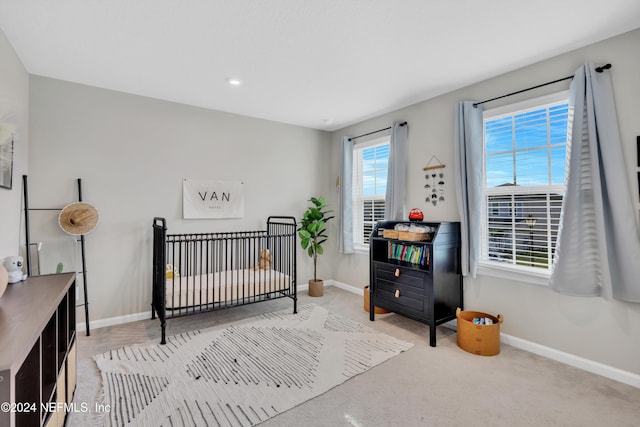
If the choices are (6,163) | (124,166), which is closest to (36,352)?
(6,163)

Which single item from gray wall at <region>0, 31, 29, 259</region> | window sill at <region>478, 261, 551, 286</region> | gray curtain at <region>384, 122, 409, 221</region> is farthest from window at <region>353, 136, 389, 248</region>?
gray wall at <region>0, 31, 29, 259</region>

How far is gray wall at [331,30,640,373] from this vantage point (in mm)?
2064

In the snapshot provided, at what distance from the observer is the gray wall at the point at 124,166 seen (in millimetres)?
2809

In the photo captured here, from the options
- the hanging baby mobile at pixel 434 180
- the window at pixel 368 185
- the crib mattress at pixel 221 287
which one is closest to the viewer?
the crib mattress at pixel 221 287

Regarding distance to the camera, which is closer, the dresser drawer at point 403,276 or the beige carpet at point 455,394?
the beige carpet at point 455,394

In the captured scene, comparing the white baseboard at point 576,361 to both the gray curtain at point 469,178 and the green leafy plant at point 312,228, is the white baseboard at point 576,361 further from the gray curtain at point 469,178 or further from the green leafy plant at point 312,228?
the green leafy plant at point 312,228

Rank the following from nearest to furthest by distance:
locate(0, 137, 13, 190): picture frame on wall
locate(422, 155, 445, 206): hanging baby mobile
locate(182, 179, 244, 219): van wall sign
A: locate(0, 137, 13, 190): picture frame on wall
locate(422, 155, 445, 206): hanging baby mobile
locate(182, 179, 244, 219): van wall sign

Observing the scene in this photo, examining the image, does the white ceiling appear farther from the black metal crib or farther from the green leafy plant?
the green leafy plant

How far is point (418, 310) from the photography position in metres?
2.78

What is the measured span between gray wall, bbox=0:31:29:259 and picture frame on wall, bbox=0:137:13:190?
0.06m

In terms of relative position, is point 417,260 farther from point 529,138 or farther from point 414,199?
A: point 529,138

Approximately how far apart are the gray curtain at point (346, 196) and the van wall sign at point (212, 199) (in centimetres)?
139

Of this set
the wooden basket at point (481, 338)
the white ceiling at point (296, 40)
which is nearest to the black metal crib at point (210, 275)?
the white ceiling at point (296, 40)

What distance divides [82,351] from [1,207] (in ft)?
4.18
